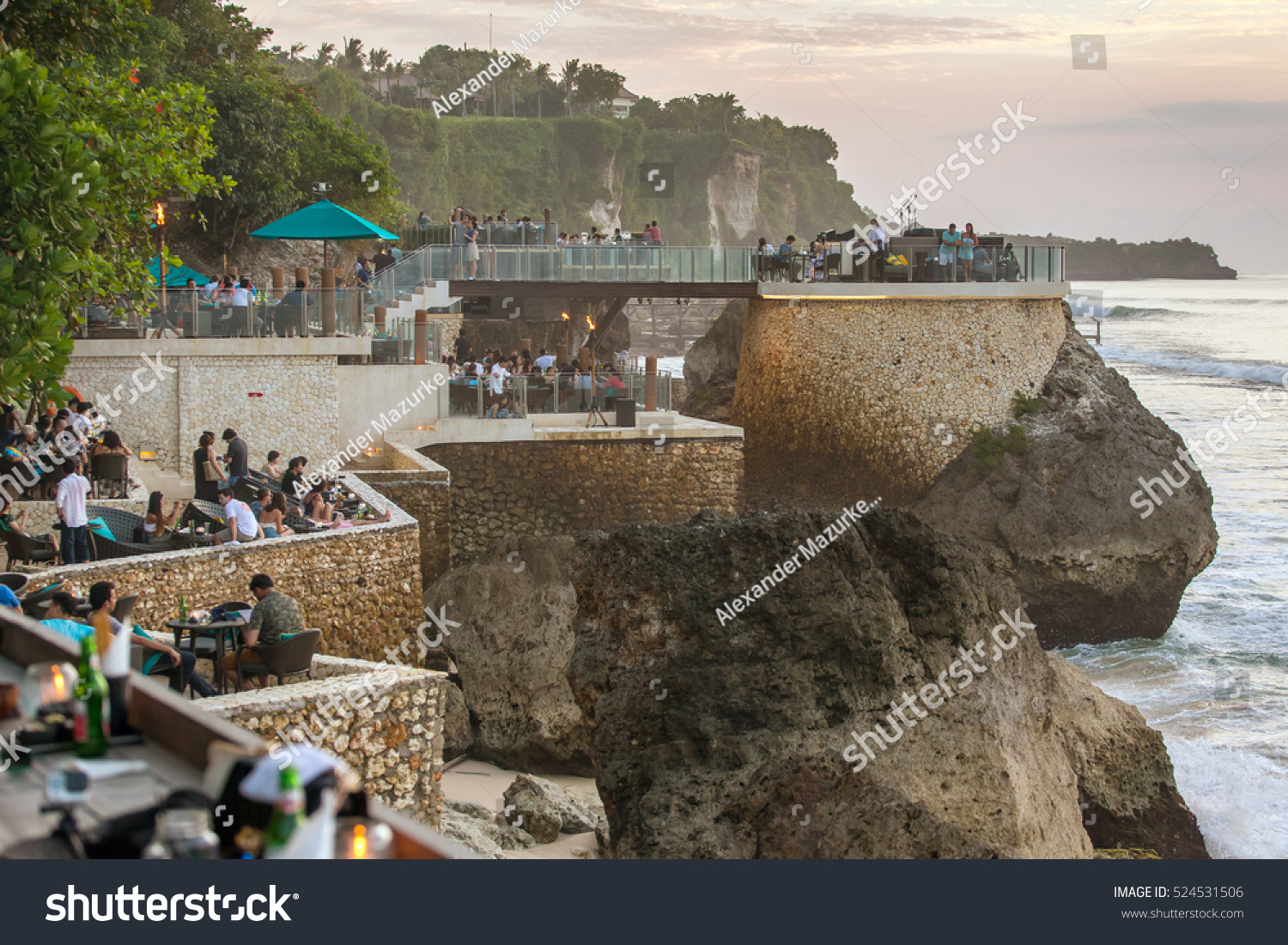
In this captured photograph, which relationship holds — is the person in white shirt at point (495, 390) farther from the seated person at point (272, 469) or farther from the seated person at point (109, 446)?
the seated person at point (109, 446)

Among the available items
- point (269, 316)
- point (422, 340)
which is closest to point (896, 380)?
point (422, 340)

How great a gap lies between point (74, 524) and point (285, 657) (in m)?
3.82

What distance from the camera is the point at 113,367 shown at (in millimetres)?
19344

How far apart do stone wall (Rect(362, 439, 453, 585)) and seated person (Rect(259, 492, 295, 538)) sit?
4884 mm

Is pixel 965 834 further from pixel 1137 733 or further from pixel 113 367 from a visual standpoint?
pixel 113 367

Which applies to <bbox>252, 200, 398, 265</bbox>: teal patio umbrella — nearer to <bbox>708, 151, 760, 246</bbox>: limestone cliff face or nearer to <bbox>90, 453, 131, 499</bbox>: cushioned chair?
<bbox>90, 453, 131, 499</bbox>: cushioned chair

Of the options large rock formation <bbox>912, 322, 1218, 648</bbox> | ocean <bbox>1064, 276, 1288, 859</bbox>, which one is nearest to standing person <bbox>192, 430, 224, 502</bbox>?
ocean <bbox>1064, 276, 1288, 859</bbox>

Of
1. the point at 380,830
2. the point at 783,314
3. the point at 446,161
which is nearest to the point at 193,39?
the point at 783,314

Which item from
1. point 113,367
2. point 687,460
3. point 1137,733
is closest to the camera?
point 1137,733

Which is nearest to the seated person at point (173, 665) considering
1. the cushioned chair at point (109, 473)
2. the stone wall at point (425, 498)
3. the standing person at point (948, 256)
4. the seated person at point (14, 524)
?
the seated person at point (14, 524)

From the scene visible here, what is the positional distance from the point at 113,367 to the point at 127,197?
9.63ft

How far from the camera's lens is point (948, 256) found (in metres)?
28.1

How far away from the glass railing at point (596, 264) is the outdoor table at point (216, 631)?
635 inches

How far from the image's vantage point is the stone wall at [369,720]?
9.11 meters
